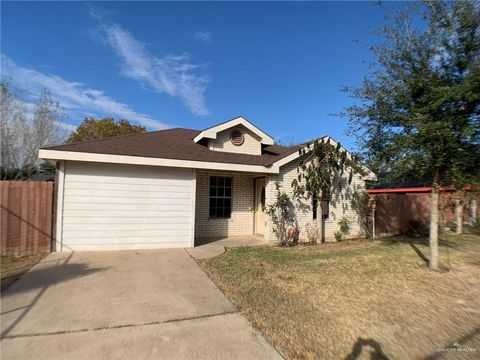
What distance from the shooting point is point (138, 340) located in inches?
152

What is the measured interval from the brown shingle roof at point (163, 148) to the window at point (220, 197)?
4.00ft

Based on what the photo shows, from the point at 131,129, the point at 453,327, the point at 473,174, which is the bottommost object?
the point at 453,327

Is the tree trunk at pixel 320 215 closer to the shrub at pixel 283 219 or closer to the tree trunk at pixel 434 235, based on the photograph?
the shrub at pixel 283 219

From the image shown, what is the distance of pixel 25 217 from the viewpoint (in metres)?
8.32

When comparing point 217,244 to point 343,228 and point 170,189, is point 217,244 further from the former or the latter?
point 343,228

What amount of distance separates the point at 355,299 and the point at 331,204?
7.34m

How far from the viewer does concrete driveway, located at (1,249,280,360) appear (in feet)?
11.9

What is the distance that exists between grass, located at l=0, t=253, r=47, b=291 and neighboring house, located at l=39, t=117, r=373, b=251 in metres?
0.87

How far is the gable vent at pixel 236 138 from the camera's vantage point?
12.6 m

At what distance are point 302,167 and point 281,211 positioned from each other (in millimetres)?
1970

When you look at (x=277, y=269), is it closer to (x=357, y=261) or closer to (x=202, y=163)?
(x=357, y=261)

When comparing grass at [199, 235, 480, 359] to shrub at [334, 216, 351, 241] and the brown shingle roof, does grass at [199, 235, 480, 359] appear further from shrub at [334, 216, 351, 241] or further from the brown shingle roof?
the brown shingle roof

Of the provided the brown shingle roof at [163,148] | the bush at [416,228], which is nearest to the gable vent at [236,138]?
the brown shingle roof at [163,148]

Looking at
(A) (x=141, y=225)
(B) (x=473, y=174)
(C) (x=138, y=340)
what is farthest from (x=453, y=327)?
(A) (x=141, y=225)
